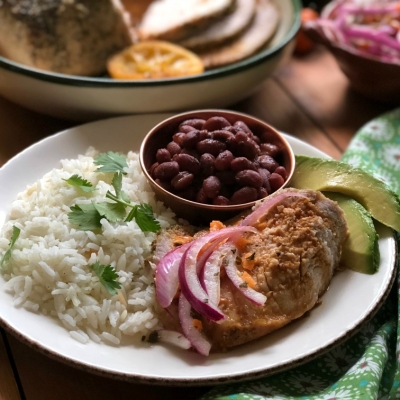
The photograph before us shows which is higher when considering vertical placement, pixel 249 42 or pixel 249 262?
pixel 249 42

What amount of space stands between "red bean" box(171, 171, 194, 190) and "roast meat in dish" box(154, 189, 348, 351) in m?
0.21

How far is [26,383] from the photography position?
175 cm

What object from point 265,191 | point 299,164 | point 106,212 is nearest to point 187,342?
point 106,212

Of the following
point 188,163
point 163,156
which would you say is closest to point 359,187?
point 188,163

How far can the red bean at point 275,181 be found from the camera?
2188 millimetres

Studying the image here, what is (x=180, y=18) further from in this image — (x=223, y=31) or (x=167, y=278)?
(x=167, y=278)

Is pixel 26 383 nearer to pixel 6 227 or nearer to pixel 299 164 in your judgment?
pixel 6 227

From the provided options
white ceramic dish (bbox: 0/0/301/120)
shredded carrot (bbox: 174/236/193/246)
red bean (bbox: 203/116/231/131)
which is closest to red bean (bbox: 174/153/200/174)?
red bean (bbox: 203/116/231/131)

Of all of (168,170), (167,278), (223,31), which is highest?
(223,31)

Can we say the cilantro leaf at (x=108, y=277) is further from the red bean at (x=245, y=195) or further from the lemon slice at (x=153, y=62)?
the lemon slice at (x=153, y=62)

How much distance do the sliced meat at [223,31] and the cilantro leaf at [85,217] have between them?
5.49ft

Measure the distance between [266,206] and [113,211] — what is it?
1.92ft

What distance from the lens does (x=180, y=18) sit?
11.1ft

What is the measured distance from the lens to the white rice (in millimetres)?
1787
